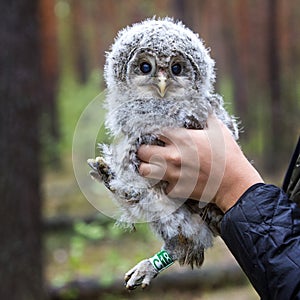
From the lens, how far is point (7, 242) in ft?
14.9

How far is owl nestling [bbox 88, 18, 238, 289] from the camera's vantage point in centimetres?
175

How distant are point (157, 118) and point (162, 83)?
117 millimetres

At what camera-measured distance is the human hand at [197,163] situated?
1665mm

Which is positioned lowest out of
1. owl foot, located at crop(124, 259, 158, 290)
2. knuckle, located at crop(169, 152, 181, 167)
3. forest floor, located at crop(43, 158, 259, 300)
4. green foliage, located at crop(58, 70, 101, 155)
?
forest floor, located at crop(43, 158, 259, 300)

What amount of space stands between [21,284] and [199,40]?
3425mm

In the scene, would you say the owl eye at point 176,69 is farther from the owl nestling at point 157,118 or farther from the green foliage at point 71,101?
the green foliage at point 71,101

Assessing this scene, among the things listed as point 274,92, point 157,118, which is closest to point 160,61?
point 157,118

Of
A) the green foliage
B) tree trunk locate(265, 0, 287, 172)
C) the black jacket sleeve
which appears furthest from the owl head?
the green foliage

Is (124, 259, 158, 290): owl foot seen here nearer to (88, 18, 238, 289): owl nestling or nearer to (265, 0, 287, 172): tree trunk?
(88, 18, 238, 289): owl nestling

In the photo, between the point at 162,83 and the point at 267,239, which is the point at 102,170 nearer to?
the point at 162,83

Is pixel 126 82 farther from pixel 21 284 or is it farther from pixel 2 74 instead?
pixel 21 284

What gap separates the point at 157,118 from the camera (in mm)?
1752

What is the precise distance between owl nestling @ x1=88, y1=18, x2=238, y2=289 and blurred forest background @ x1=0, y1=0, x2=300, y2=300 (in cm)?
147

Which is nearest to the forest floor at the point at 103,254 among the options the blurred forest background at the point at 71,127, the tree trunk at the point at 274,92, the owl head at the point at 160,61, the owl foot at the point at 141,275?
the blurred forest background at the point at 71,127
